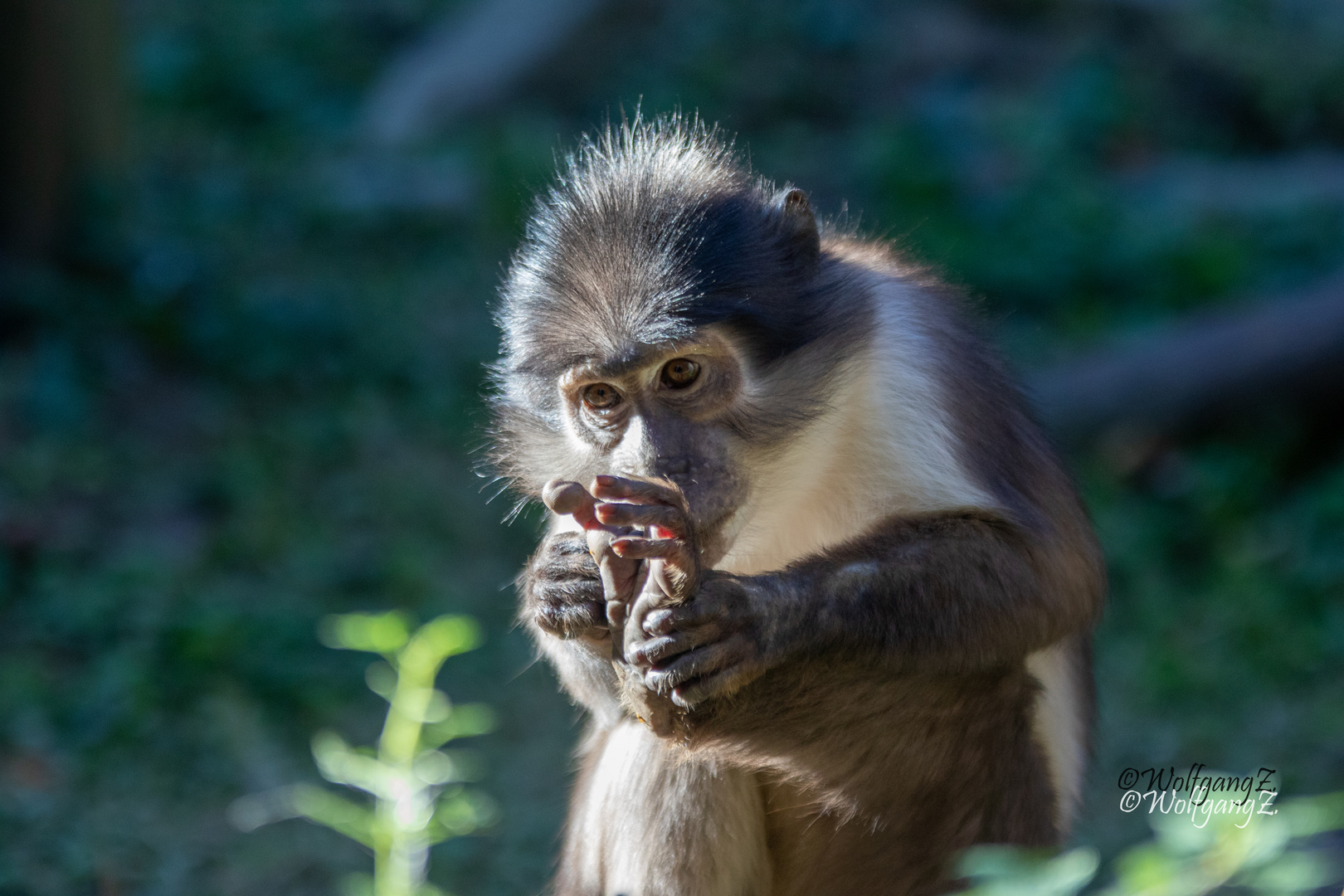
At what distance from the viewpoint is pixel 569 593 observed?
10.2ft

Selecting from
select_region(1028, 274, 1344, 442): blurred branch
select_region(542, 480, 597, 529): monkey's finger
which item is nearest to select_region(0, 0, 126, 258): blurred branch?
select_region(1028, 274, 1344, 442): blurred branch

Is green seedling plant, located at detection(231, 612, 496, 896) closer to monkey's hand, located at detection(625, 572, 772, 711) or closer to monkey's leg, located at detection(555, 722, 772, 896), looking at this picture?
monkey's hand, located at detection(625, 572, 772, 711)

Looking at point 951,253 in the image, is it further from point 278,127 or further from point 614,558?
point 614,558

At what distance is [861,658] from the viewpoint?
3061 mm

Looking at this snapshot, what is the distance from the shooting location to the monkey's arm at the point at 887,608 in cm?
284

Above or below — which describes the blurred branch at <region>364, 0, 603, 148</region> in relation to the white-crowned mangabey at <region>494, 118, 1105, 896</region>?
above

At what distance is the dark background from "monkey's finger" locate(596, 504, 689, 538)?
4.68 ft

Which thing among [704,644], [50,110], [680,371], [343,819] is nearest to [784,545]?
[680,371]

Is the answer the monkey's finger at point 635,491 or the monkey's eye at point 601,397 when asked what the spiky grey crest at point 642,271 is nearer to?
the monkey's eye at point 601,397

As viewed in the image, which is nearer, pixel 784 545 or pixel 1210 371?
pixel 784 545

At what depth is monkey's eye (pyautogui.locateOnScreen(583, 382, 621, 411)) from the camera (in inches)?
132

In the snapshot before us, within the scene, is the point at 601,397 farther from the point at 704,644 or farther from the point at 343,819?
the point at 343,819

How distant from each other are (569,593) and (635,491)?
454 millimetres

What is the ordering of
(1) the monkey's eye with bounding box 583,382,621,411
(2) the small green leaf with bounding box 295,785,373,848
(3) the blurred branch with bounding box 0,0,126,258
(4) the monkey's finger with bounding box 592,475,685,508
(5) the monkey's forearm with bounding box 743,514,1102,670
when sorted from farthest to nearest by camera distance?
(3) the blurred branch with bounding box 0,0,126,258, (1) the monkey's eye with bounding box 583,382,621,411, (5) the monkey's forearm with bounding box 743,514,1102,670, (4) the monkey's finger with bounding box 592,475,685,508, (2) the small green leaf with bounding box 295,785,373,848
